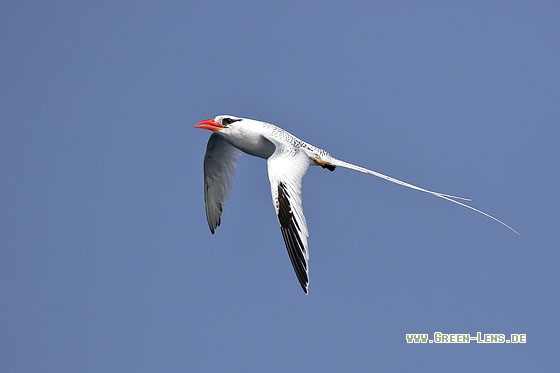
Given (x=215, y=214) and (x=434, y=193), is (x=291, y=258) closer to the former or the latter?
(x=434, y=193)

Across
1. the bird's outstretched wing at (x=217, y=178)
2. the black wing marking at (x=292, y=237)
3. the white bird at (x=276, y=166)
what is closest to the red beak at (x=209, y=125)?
the white bird at (x=276, y=166)

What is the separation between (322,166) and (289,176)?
2.13m

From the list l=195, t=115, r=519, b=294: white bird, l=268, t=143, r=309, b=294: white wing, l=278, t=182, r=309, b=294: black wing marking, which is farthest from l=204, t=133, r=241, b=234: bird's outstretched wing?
l=278, t=182, r=309, b=294: black wing marking

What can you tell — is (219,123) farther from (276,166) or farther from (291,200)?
(291,200)

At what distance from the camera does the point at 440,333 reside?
19.3 m

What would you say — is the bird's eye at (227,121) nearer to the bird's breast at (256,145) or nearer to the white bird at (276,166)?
the white bird at (276,166)

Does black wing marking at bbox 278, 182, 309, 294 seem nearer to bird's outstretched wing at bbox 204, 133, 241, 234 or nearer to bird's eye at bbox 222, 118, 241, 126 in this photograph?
bird's eye at bbox 222, 118, 241, 126

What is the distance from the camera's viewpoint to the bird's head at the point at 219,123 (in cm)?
1952

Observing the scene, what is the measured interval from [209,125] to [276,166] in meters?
3.72

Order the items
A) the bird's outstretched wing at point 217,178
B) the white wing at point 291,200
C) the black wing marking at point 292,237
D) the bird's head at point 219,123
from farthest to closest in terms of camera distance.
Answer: the bird's outstretched wing at point 217,178, the bird's head at point 219,123, the white wing at point 291,200, the black wing marking at point 292,237

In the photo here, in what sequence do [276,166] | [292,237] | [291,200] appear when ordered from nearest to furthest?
[292,237] < [291,200] < [276,166]

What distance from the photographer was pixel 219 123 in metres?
19.7

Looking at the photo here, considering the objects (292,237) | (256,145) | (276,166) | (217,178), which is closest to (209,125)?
(256,145)

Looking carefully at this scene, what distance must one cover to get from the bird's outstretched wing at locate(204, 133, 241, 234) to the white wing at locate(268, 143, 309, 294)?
15.2ft
